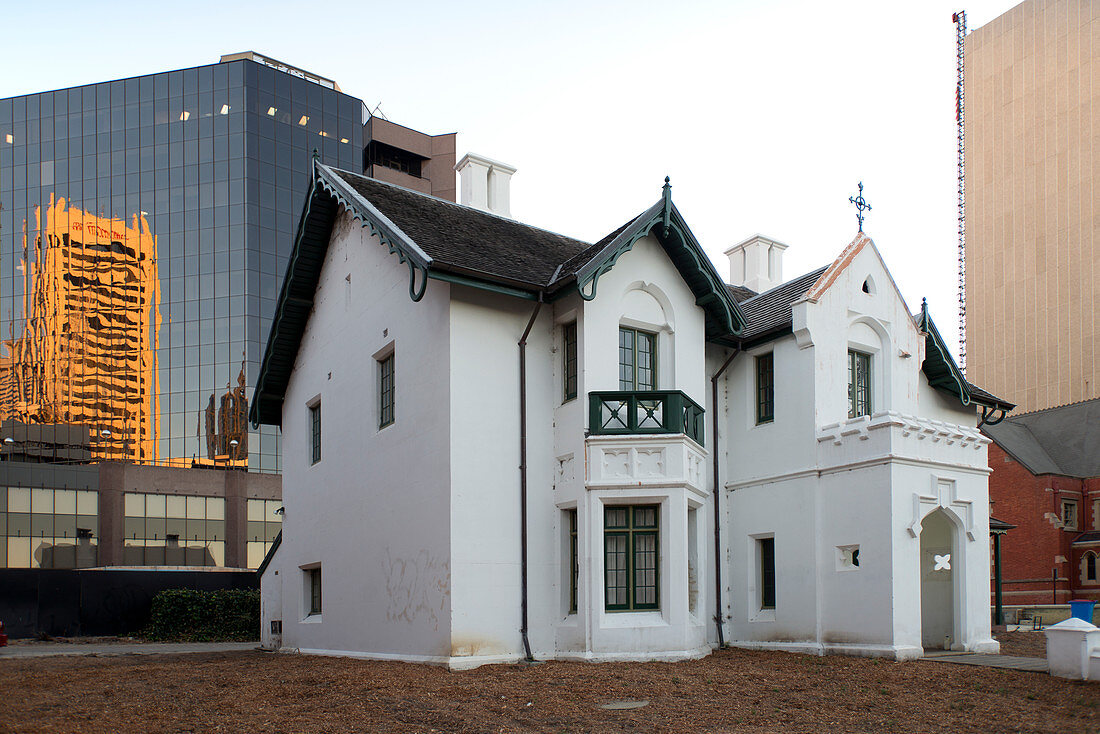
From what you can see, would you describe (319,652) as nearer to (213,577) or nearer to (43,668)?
(43,668)

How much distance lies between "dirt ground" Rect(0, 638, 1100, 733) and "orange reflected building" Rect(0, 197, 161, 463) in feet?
205

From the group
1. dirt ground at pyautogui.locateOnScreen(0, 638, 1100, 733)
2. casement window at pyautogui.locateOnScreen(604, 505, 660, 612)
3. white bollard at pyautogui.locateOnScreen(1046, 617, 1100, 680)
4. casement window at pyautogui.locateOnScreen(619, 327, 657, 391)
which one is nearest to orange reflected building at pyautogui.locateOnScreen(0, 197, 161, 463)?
dirt ground at pyautogui.locateOnScreen(0, 638, 1100, 733)

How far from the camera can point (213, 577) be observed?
118 feet

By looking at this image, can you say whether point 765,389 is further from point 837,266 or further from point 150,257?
point 150,257

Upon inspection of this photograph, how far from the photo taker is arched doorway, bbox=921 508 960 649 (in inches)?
819

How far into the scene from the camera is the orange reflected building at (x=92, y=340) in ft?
247

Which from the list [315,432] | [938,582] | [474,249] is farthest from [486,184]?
[938,582]

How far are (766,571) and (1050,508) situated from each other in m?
35.0

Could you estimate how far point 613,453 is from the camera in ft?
57.6

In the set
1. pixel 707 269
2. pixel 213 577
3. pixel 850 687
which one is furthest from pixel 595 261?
pixel 213 577

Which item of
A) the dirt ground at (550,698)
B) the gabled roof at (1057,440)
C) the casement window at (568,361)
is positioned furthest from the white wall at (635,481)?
the gabled roof at (1057,440)

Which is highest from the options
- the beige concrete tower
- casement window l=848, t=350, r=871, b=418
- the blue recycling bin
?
the beige concrete tower

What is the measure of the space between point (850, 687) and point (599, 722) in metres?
4.68

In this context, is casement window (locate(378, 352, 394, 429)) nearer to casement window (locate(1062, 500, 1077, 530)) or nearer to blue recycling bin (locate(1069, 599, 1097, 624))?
blue recycling bin (locate(1069, 599, 1097, 624))
